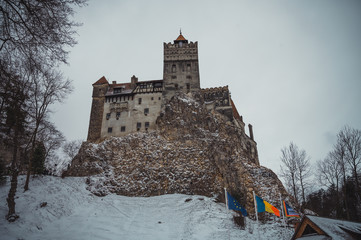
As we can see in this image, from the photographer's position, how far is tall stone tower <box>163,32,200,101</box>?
137ft

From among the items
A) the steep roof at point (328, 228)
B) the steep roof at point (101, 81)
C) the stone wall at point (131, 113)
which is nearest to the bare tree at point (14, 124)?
the stone wall at point (131, 113)

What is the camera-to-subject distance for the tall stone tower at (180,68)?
137ft

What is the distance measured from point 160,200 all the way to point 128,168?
23.8 ft

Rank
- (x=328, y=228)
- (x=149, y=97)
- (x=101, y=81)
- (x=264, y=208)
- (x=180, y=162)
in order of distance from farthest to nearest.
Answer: (x=101, y=81)
(x=149, y=97)
(x=180, y=162)
(x=264, y=208)
(x=328, y=228)

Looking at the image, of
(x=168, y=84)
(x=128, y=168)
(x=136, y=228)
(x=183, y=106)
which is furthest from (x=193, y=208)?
(x=168, y=84)

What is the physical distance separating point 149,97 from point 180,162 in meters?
15.2

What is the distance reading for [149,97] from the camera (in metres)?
41.2

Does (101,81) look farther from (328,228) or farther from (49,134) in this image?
(328,228)

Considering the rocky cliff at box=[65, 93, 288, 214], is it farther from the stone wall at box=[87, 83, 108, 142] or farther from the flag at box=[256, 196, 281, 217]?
the flag at box=[256, 196, 281, 217]

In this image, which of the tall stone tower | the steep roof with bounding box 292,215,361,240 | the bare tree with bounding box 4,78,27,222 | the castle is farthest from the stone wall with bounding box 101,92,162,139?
the steep roof with bounding box 292,215,361,240

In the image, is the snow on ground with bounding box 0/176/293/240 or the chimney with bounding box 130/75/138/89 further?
the chimney with bounding box 130/75/138/89

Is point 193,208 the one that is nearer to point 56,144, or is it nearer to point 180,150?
point 180,150

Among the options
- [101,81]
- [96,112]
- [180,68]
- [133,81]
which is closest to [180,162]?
[96,112]

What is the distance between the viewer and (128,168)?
101ft
